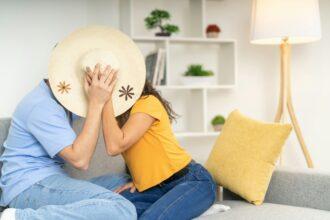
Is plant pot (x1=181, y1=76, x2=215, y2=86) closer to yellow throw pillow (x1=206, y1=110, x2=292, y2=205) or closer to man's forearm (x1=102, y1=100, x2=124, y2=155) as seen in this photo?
yellow throw pillow (x1=206, y1=110, x2=292, y2=205)

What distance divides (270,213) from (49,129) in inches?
36.3

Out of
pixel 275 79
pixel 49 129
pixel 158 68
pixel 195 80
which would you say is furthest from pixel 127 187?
pixel 275 79

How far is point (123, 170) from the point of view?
2469mm

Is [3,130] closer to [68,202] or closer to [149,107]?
[68,202]

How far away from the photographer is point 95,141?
1841 millimetres

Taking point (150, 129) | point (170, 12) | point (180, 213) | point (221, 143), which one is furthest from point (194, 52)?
point (180, 213)

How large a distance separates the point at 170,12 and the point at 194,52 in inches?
12.3

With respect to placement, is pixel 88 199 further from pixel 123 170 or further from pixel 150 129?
pixel 123 170

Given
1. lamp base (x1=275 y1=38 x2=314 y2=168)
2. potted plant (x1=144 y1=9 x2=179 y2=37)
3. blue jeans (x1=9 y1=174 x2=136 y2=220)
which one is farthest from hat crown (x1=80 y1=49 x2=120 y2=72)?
lamp base (x1=275 y1=38 x2=314 y2=168)

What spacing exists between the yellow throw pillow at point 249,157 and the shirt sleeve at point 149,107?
0.43 metres

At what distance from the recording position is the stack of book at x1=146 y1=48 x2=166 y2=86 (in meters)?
2.90

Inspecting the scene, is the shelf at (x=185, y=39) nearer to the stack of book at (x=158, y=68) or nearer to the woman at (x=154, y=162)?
the stack of book at (x=158, y=68)

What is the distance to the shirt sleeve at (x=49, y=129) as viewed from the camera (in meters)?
1.80

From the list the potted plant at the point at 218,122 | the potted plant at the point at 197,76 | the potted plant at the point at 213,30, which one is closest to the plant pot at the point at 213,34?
the potted plant at the point at 213,30
